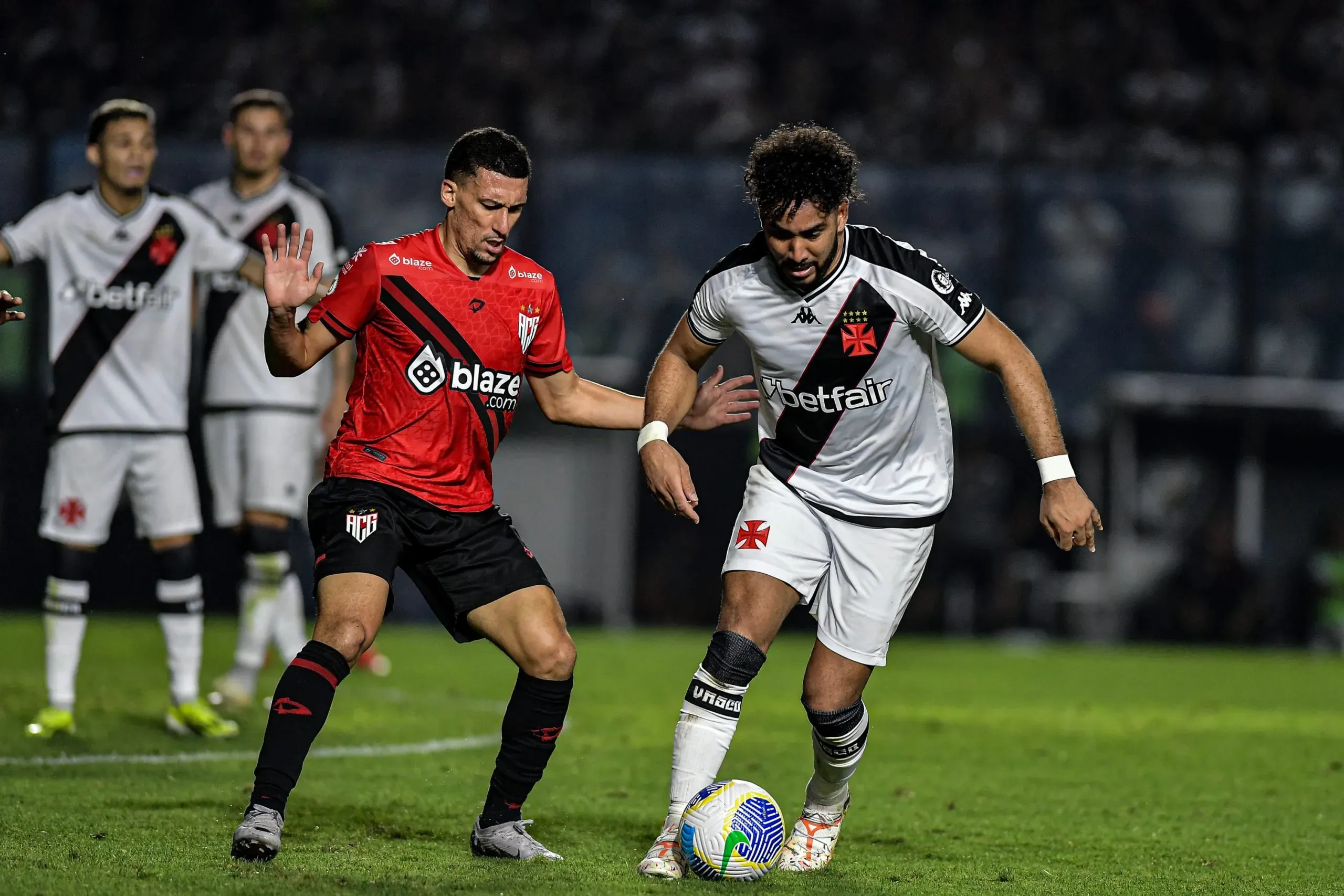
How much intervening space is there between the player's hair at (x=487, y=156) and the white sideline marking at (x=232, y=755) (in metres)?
2.92

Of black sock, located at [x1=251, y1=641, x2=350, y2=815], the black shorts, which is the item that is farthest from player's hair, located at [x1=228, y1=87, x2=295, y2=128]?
black sock, located at [x1=251, y1=641, x2=350, y2=815]

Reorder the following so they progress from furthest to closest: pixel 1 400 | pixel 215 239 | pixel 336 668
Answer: pixel 1 400 → pixel 215 239 → pixel 336 668

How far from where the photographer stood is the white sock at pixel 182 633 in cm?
742

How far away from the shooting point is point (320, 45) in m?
18.0

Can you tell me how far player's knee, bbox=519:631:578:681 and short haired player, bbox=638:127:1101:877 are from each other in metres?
0.37

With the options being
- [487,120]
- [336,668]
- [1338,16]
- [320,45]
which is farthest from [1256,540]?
[336,668]

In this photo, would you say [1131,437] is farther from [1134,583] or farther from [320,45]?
[320,45]

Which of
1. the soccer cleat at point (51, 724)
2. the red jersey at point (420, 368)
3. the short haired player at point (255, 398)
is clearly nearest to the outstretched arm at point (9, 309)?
the red jersey at point (420, 368)

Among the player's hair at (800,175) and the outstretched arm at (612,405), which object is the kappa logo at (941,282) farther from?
the outstretched arm at (612,405)

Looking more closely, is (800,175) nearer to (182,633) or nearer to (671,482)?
(671,482)

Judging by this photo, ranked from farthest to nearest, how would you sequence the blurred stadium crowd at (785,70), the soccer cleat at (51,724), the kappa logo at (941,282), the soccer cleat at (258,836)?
the blurred stadium crowd at (785,70) < the soccer cleat at (51,724) < the kappa logo at (941,282) < the soccer cleat at (258,836)

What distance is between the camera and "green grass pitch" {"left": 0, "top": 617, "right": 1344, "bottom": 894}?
4.64 meters

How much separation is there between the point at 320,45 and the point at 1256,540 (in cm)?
1087

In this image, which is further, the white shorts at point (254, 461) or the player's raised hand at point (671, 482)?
the white shorts at point (254, 461)
